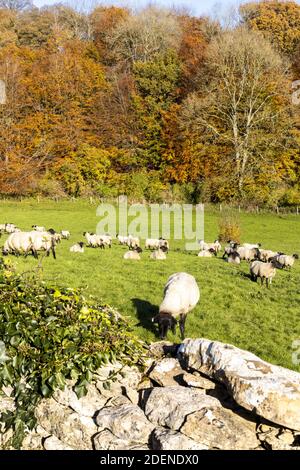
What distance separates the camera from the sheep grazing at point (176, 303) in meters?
12.3

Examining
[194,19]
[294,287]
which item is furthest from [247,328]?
[194,19]

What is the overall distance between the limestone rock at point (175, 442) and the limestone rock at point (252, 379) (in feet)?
3.22

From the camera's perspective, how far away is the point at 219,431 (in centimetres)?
655

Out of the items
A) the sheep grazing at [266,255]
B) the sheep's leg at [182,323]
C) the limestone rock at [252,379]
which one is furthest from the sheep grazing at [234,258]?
the limestone rock at [252,379]

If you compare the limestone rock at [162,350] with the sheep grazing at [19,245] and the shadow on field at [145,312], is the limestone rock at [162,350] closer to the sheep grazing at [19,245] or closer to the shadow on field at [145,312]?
the shadow on field at [145,312]

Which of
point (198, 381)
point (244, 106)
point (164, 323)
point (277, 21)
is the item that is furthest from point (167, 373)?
point (277, 21)

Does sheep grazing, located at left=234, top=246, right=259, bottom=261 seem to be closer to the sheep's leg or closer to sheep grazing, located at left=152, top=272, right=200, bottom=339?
sheep grazing, located at left=152, top=272, right=200, bottom=339

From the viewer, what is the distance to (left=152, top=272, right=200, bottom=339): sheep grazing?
40.4ft

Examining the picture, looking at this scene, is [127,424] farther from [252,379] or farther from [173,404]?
[252,379]

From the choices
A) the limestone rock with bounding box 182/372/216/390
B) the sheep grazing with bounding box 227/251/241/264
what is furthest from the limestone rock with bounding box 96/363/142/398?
the sheep grazing with bounding box 227/251/241/264

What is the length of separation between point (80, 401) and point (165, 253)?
64.6ft

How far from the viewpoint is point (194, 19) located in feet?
284
